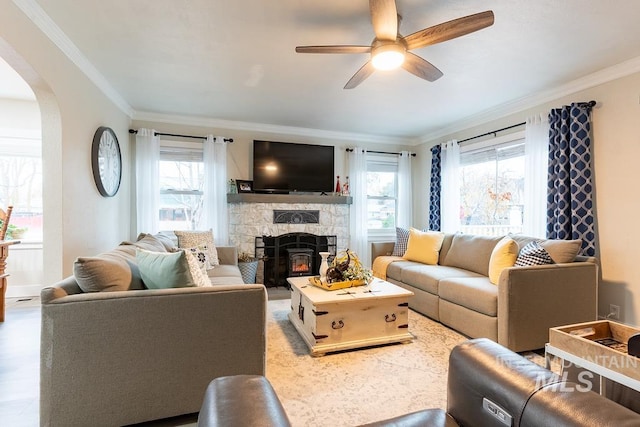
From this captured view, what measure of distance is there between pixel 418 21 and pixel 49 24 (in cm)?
268

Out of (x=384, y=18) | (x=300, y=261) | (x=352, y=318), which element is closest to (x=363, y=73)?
(x=384, y=18)

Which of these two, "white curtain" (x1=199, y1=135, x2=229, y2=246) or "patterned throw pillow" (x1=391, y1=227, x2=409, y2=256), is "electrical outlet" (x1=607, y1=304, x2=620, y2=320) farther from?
"white curtain" (x1=199, y1=135, x2=229, y2=246)

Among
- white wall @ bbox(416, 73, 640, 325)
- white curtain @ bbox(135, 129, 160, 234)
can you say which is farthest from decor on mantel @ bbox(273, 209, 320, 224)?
white wall @ bbox(416, 73, 640, 325)

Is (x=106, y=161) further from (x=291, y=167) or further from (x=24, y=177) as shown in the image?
(x=291, y=167)

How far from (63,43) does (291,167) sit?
Answer: 119 inches

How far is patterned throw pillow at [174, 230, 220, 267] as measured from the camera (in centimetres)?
370

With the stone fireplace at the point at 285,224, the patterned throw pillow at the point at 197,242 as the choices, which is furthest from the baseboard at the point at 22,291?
the stone fireplace at the point at 285,224

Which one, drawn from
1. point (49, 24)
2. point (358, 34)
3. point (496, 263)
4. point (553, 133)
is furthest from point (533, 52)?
point (49, 24)

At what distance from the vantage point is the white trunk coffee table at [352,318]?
A: 2455mm

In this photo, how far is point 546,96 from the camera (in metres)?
3.57

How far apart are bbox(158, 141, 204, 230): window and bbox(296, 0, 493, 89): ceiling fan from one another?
10.1ft

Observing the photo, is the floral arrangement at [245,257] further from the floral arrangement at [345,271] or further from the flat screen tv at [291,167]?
the floral arrangement at [345,271]

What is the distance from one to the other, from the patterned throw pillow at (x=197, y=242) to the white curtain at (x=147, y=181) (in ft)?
2.90

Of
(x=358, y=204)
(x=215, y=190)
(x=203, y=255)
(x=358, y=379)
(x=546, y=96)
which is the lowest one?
(x=358, y=379)
